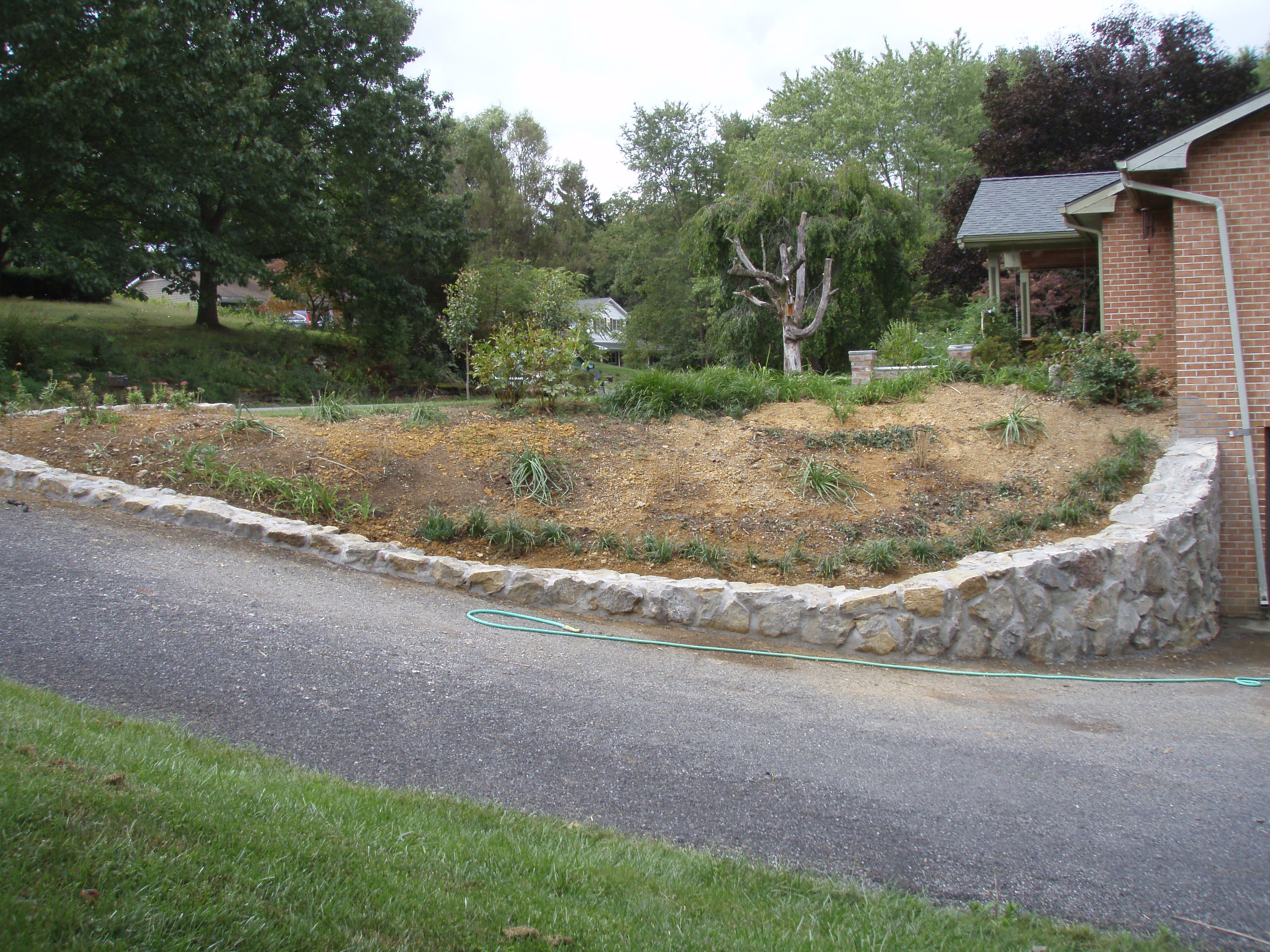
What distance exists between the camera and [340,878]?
2.75 m

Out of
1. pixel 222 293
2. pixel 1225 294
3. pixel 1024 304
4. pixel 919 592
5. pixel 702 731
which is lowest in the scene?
pixel 702 731

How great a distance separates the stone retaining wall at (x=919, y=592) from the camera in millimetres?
6602

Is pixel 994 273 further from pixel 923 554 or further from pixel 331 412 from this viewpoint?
pixel 331 412

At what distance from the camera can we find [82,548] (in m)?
6.61

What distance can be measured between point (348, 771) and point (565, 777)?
1.05m

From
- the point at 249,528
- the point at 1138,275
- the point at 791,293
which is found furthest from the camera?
the point at 791,293

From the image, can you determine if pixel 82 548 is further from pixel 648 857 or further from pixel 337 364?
pixel 337 364

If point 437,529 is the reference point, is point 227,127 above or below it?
above

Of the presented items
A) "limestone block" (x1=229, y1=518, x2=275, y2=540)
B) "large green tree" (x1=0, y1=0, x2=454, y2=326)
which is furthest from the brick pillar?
"large green tree" (x1=0, y1=0, x2=454, y2=326)

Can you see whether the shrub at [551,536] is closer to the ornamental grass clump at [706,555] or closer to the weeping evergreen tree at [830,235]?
the ornamental grass clump at [706,555]

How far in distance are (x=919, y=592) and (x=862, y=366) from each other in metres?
6.68

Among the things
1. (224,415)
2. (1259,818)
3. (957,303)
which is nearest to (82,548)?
(224,415)

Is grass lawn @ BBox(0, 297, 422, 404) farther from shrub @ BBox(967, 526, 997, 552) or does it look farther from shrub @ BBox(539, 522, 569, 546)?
shrub @ BBox(967, 526, 997, 552)

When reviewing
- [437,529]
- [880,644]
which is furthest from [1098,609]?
[437,529]
